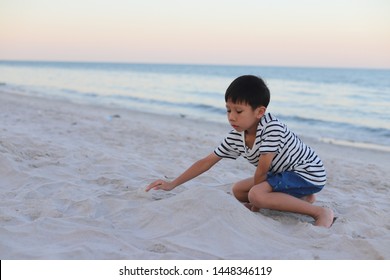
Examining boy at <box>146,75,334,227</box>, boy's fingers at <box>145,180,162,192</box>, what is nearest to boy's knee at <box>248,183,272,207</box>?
boy at <box>146,75,334,227</box>

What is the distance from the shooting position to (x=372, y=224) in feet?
10.9

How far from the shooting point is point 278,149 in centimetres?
315

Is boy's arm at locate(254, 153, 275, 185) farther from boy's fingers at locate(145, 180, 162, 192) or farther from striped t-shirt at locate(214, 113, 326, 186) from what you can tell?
boy's fingers at locate(145, 180, 162, 192)

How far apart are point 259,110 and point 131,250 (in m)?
1.32

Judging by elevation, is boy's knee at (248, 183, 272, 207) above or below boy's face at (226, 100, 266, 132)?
below

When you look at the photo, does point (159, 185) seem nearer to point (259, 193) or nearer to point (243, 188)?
point (243, 188)

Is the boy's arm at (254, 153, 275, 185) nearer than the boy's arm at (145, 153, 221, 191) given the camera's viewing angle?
Yes

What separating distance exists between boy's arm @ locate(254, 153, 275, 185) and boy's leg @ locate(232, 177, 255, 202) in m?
0.21

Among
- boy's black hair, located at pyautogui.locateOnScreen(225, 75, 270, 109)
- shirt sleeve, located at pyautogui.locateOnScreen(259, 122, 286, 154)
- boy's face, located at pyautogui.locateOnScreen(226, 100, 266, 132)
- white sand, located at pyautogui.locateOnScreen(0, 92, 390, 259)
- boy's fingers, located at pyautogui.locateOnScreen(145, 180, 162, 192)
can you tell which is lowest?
white sand, located at pyautogui.locateOnScreen(0, 92, 390, 259)

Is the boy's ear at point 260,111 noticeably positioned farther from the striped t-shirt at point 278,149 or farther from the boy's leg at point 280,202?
the boy's leg at point 280,202

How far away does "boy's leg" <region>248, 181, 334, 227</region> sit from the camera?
3.25 m
